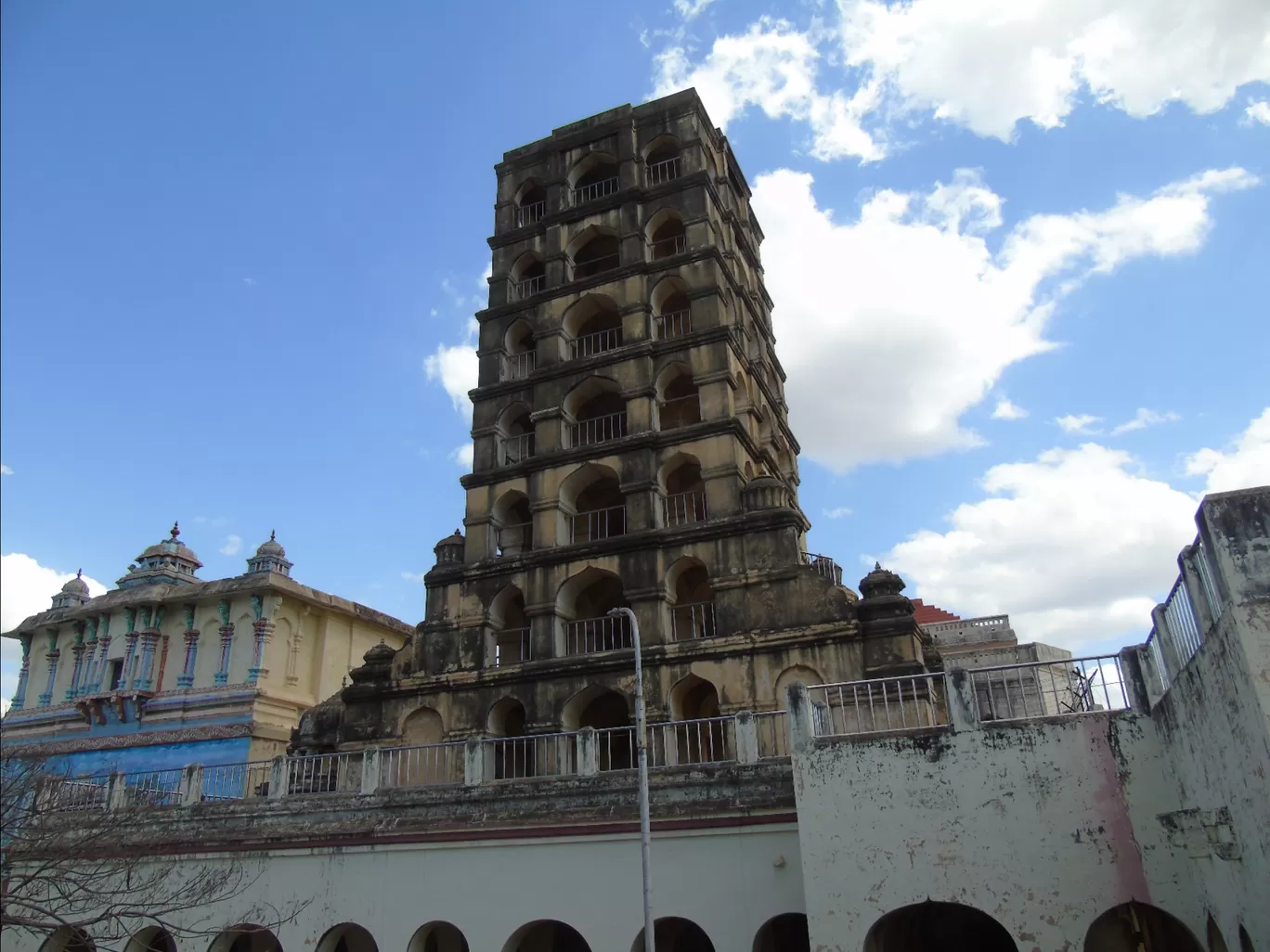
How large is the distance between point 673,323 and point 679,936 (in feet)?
54.3

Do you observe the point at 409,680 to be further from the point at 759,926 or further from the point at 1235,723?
the point at 1235,723

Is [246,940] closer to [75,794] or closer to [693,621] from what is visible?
[75,794]

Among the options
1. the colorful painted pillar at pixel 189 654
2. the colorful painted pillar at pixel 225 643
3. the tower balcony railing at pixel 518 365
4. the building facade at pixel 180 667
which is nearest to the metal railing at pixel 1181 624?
the tower balcony railing at pixel 518 365

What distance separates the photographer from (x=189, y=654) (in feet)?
107

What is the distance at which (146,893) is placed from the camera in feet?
63.1

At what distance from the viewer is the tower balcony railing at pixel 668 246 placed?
29.7 meters

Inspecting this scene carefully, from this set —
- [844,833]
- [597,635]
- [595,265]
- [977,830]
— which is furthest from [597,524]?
[977,830]

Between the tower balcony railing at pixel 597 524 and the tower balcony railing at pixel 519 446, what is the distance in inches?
103

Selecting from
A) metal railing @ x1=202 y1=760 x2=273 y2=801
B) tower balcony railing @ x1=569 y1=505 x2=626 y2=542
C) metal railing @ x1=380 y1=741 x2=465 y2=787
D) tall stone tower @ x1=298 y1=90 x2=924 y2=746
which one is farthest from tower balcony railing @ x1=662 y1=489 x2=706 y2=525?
metal railing @ x1=202 y1=760 x2=273 y2=801

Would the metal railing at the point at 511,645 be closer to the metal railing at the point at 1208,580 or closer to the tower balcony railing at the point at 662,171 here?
the tower balcony railing at the point at 662,171

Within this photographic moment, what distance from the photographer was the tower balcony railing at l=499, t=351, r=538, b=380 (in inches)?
1148

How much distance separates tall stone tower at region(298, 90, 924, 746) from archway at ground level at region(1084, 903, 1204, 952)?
248 inches

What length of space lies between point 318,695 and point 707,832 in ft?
68.4

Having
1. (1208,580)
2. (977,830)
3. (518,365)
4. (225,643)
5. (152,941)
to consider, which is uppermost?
(518,365)
